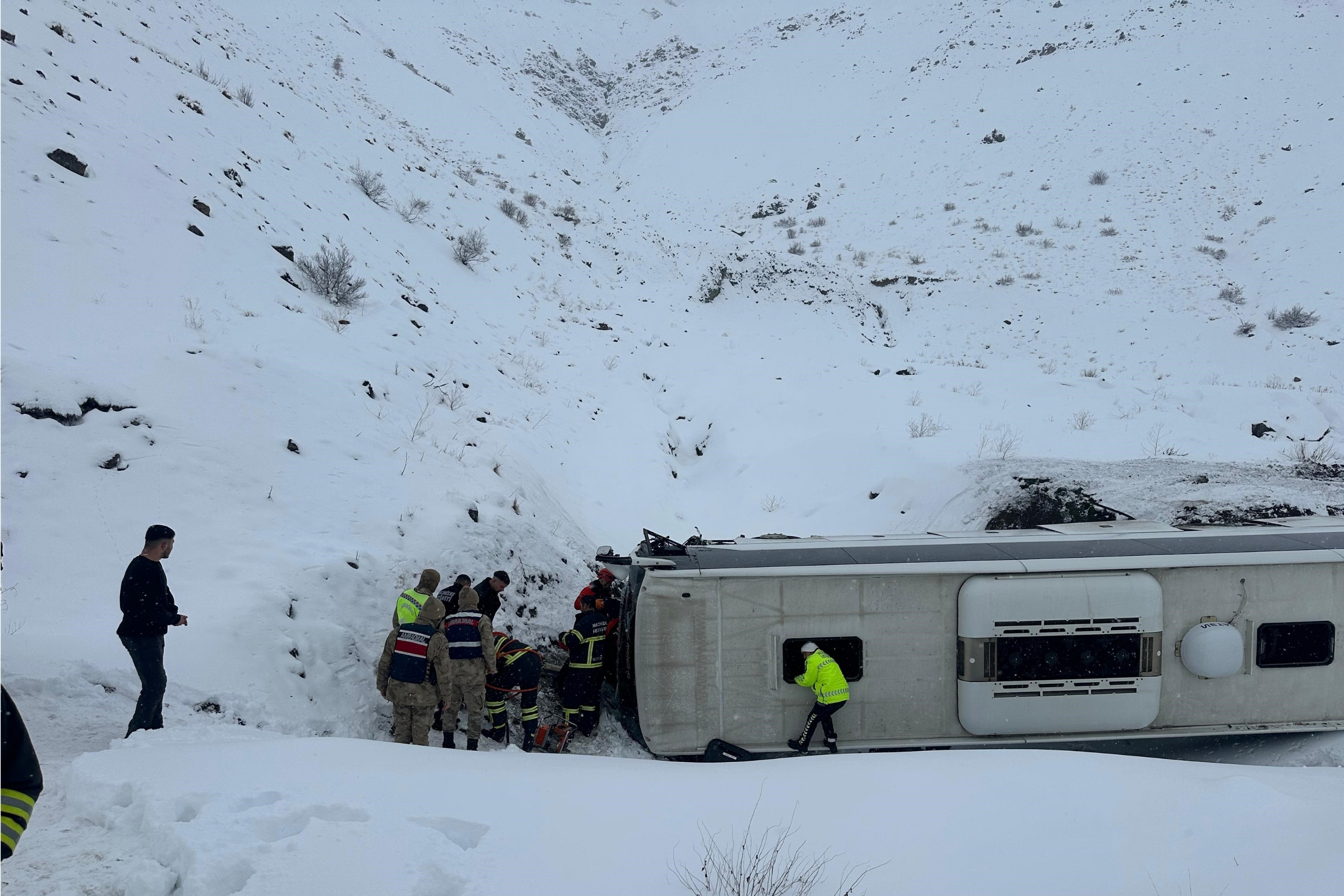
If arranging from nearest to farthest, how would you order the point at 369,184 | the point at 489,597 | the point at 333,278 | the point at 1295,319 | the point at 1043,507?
the point at 489,597, the point at 1043,507, the point at 333,278, the point at 369,184, the point at 1295,319

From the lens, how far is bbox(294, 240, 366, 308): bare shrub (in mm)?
13828

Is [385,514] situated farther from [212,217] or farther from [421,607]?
[212,217]

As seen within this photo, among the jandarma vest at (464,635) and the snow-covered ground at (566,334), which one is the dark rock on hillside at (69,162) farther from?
the jandarma vest at (464,635)

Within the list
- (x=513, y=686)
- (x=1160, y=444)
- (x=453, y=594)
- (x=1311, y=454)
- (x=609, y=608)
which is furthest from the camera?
(x=1160, y=444)

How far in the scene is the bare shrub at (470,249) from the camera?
20672 millimetres

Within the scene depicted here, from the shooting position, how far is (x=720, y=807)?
15.9 ft

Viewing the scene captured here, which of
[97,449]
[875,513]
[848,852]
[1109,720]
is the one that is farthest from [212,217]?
[1109,720]

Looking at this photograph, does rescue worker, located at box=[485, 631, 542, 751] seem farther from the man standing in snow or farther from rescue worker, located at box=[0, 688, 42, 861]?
rescue worker, located at box=[0, 688, 42, 861]

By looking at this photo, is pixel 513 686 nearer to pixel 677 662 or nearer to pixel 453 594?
pixel 453 594

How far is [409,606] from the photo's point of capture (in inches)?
279

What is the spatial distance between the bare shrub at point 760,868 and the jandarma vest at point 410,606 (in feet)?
12.3

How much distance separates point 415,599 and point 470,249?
1580 cm

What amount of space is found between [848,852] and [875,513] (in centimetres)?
967

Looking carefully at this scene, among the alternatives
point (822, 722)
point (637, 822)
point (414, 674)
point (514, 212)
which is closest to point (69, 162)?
point (414, 674)
